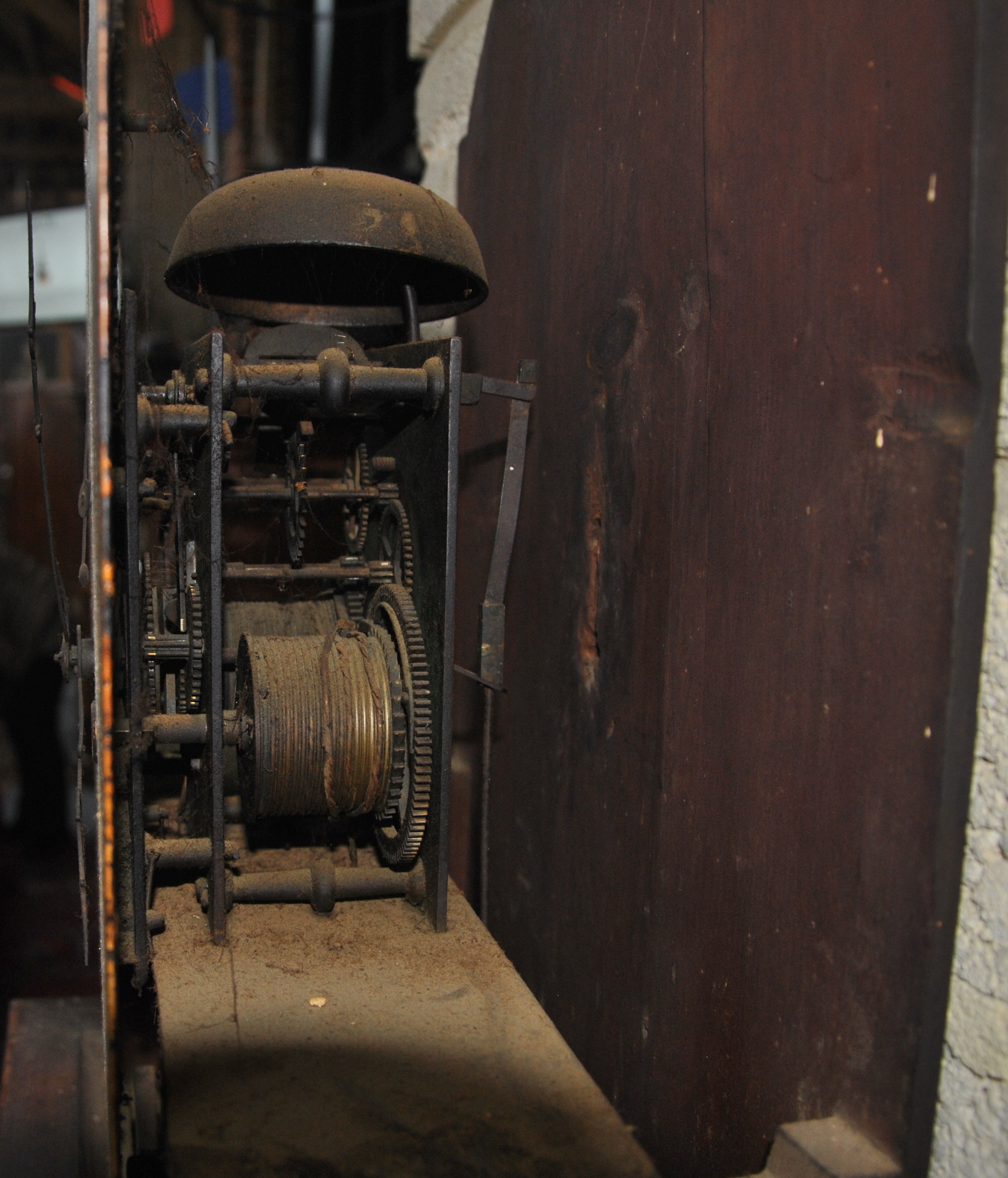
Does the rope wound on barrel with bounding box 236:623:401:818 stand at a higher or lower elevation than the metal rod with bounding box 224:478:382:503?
lower

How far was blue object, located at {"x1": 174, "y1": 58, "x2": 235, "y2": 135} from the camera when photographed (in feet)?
6.26

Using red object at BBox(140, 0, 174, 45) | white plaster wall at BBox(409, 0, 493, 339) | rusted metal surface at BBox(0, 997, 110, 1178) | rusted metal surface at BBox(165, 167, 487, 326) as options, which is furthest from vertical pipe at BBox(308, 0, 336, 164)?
rusted metal surface at BBox(0, 997, 110, 1178)

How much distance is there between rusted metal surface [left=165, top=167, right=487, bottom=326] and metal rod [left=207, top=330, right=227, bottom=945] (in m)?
0.23

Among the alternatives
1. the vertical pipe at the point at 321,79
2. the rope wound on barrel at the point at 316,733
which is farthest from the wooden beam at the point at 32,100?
the rope wound on barrel at the point at 316,733

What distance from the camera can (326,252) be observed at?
1919 millimetres

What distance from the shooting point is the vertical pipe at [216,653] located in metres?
1.52

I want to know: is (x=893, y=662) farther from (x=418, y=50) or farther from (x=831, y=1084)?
(x=418, y=50)

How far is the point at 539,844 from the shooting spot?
82.0 inches

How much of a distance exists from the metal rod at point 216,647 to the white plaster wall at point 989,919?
1.03 meters

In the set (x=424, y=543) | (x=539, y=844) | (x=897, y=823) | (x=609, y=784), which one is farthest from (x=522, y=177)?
→ (x=897, y=823)

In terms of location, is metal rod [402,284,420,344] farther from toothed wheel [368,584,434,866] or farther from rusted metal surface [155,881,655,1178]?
rusted metal surface [155,881,655,1178]

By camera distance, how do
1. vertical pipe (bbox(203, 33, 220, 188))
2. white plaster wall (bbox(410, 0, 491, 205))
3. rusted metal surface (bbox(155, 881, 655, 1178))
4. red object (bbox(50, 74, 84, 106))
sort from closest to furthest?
rusted metal surface (bbox(155, 881, 655, 1178)) → white plaster wall (bbox(410, 0, 491, 205)) → vertical pipe (bbox(203, 33, 220, 188)) → red object (bbox(50, 74, 84, 106))

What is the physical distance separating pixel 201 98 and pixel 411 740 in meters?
2.16

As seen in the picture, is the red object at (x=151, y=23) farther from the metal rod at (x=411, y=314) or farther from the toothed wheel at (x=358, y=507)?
the toothed wheel at (x=358, y=507)
